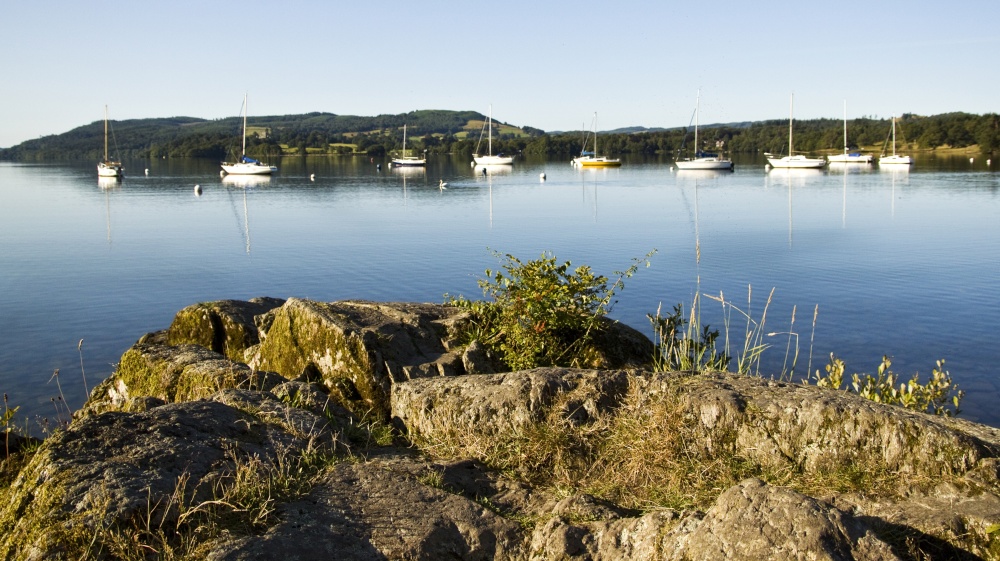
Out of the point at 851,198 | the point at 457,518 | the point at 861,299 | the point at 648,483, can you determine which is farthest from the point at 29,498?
the point at 851,198

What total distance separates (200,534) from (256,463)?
669 millimetres

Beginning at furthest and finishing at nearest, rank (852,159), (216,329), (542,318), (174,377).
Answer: (852,159) → (216,329) → (542,318) → (174,377)

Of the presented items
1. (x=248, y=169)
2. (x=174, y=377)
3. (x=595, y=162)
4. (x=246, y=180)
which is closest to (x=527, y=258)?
(x=174, y=377)

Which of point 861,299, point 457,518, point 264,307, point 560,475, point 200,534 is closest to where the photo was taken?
point 200,534

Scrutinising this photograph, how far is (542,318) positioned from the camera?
8.38m

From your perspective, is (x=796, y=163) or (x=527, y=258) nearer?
(x=527, y=258)

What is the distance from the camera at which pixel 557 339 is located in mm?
8500

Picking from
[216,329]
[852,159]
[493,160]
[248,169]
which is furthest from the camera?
[493,160]

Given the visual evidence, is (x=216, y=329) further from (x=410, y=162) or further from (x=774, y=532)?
(x=410, y=162)

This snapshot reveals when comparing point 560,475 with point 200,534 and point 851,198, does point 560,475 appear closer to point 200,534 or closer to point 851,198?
point 200,534

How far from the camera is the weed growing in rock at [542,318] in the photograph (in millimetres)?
8312

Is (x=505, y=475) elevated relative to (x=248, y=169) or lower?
lower

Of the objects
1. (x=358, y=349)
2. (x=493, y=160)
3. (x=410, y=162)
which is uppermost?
(x=493, y=160)

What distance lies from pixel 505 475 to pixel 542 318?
111 inches
